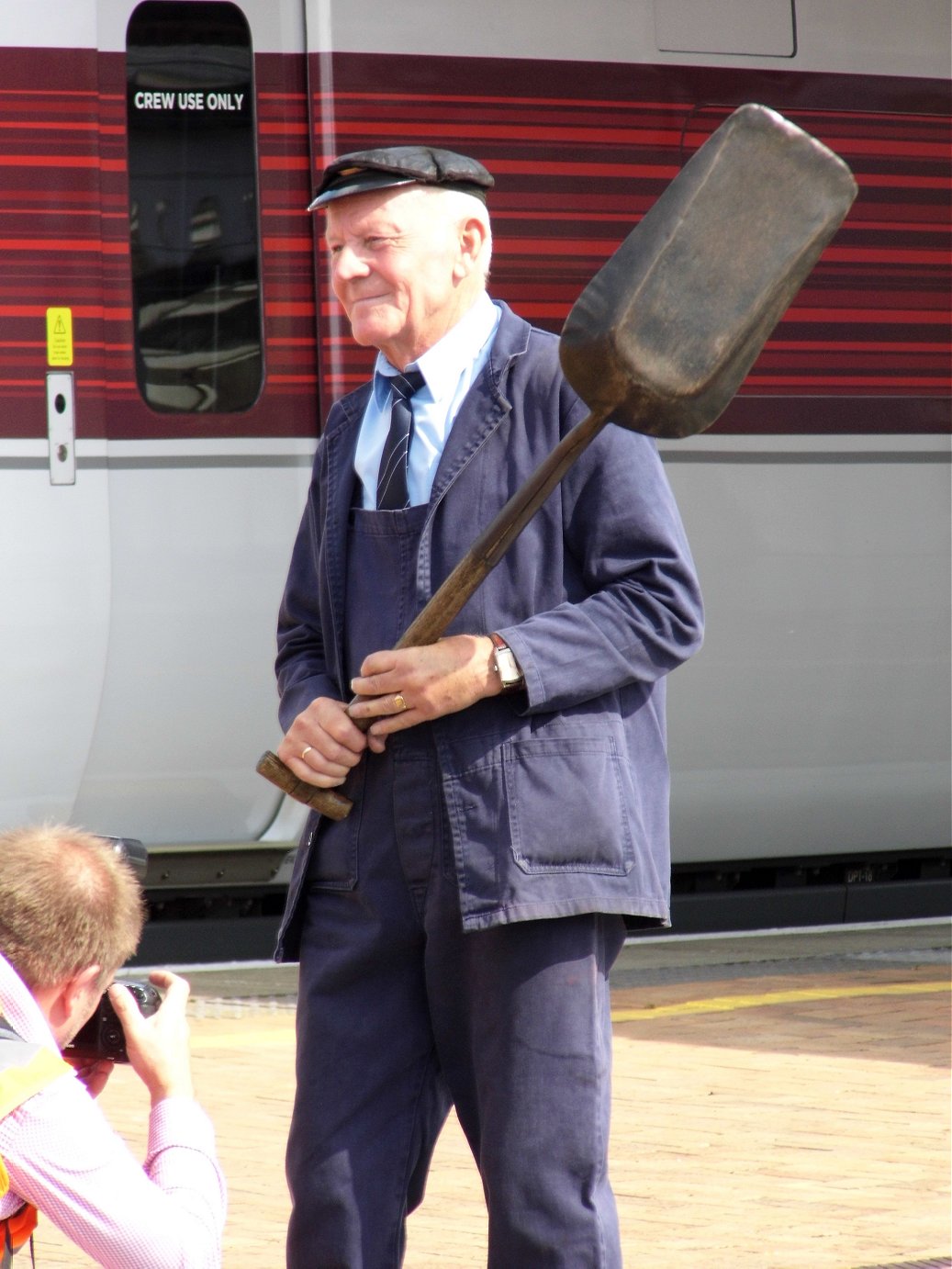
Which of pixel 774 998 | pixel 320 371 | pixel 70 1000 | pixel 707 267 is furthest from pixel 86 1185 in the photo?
pixel 320 371

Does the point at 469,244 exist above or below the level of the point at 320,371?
above

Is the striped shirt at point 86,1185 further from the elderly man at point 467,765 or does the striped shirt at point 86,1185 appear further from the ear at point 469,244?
the ear at point 469,244

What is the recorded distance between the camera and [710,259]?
2.50 metres

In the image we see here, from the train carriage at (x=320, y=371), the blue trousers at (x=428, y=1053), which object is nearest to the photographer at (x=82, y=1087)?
the blue trousers at (x=428, y=1053)

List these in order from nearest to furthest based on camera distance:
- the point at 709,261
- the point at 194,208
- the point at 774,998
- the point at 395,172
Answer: the point at 709,261
the point at 395,172
the point at 774,998
the point at 194,208

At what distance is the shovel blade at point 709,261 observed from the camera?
2494mm

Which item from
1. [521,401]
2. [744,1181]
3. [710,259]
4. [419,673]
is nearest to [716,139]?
[710,259]

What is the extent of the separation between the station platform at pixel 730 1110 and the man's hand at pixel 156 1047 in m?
0.62

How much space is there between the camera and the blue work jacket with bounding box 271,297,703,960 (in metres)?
2.66

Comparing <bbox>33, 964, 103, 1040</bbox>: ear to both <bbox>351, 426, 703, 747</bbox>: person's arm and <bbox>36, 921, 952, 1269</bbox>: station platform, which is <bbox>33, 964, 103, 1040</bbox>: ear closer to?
<bbox>351, 426, 703, 747</bbox>: person's arm

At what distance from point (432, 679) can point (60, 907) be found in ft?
2.17

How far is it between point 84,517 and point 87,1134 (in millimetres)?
4347

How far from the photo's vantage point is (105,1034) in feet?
7.59

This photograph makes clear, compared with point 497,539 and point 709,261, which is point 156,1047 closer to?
point 497,539
